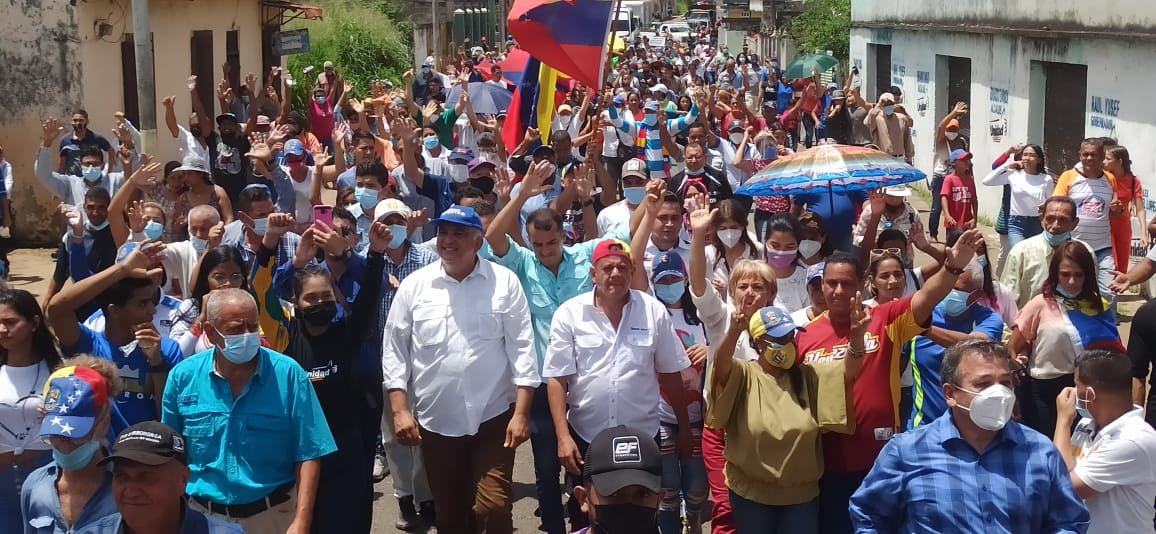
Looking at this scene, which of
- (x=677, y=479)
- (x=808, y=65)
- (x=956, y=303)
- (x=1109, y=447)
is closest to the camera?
(x=1109, y=447)

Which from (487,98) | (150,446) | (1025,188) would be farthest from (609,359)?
(487,98)

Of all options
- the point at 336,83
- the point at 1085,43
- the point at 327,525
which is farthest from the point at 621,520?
the point at 336,83

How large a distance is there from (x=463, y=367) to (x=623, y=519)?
2249 mm

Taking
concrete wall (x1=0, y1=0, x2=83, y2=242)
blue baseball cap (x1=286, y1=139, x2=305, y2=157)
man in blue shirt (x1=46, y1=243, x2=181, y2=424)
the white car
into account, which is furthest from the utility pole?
the white car

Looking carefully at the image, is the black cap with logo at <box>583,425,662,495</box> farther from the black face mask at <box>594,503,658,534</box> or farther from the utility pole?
the utility pole

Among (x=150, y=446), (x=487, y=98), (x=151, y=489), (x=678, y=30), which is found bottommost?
(x=151, y=489)

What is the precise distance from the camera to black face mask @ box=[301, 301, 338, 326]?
570cm

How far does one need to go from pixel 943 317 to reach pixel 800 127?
18661 mm

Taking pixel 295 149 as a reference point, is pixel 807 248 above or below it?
below

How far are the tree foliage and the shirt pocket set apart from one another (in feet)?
71.1

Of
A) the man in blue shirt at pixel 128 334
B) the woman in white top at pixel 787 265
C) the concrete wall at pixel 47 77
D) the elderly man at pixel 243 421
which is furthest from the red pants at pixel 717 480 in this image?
the concrete wall at pixel 47 77

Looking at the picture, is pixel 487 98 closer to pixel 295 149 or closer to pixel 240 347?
pixel 295 149

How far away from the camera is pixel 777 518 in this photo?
5.24 meters

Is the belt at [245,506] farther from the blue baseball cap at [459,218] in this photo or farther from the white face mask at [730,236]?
the white face mask at [730,236]
